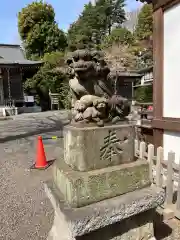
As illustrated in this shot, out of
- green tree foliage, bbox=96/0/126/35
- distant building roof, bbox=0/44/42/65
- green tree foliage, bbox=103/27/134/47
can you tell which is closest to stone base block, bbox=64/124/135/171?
green tree foliage, bbox=103/27/134/47

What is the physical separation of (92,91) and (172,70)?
2965 mm

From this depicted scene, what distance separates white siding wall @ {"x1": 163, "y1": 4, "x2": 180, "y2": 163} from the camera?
13.6 feet

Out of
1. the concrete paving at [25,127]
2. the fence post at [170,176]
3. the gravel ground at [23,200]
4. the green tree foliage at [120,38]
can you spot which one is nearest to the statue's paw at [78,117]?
the fence post at [170,176]

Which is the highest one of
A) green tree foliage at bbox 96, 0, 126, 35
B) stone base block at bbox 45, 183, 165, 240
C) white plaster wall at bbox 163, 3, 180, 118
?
green tree foliage at bbox 96, 0, 126, 35

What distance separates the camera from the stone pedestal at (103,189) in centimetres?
169

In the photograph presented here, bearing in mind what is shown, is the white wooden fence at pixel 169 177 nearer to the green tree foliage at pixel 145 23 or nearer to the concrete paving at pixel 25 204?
the concrete paving at pixel 25 204

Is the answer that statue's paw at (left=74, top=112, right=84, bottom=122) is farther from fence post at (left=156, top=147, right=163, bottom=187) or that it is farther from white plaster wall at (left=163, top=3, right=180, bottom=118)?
white plaster wall at (left=163, top=3, right=180, bottom=118)

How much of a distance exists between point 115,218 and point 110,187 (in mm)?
241

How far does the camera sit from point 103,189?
180cm

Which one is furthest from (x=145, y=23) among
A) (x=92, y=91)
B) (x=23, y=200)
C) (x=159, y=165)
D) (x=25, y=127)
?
(x=92, y=91)

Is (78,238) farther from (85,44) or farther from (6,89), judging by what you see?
(6,89)

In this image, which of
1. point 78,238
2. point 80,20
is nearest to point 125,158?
point 78,238

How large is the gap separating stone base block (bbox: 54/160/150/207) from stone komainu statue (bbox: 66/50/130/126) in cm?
43

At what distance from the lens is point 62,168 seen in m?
1.93
